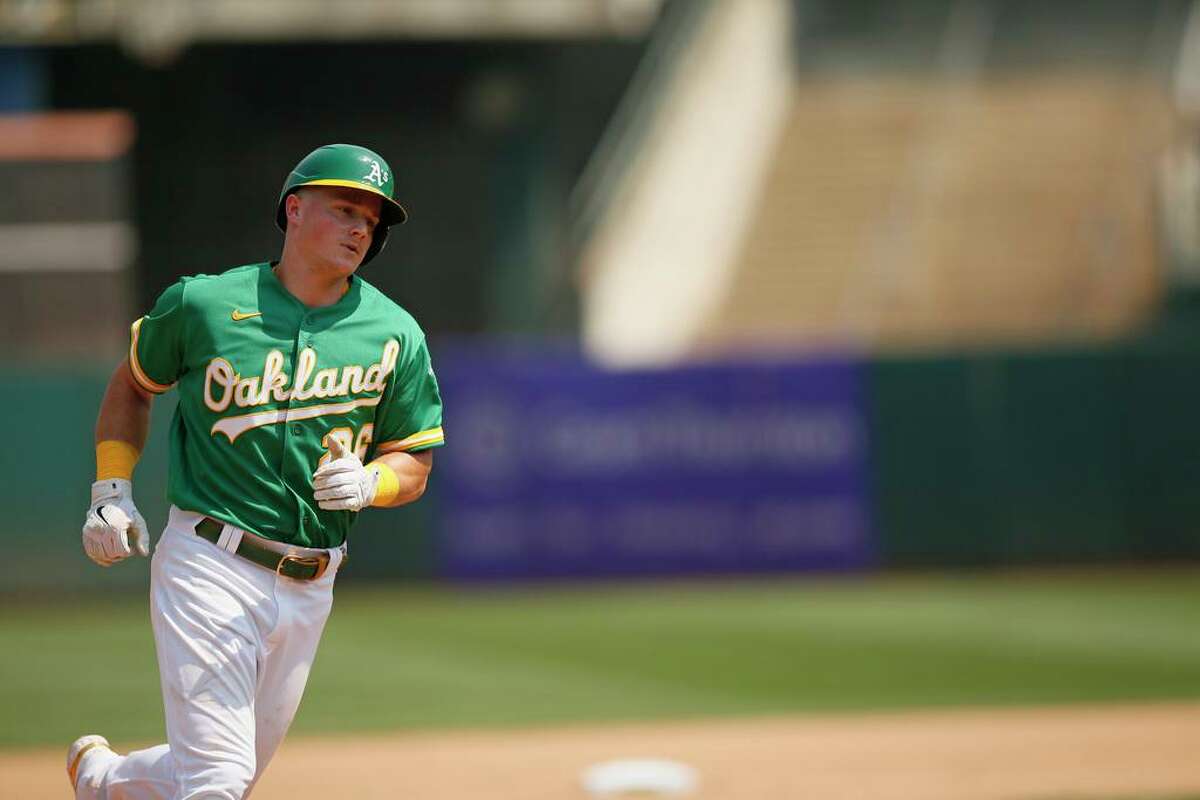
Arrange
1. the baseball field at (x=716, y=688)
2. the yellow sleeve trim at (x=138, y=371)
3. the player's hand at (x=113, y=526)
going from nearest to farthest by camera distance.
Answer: the player's hand at (x=113, y=526) → the yellow sleeve trim at (x=138, y=371) → the baseball field at (x=716, y=688)

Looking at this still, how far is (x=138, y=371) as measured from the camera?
4.88 m

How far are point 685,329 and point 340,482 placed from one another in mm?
17293

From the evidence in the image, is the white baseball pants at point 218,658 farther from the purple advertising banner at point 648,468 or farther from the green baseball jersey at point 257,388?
the purple advertising banner at point 648,468

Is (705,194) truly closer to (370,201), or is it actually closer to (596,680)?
(596,680)

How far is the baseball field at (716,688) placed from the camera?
307 inches

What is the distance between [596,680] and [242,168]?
35.4ft

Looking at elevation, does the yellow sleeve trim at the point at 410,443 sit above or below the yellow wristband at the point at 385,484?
above

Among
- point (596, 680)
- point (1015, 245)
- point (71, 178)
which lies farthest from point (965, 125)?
point (596, 680)

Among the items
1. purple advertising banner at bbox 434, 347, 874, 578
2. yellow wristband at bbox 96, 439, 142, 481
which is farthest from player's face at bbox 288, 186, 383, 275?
purple advertising banner at bbox 434, 347, 874, 578

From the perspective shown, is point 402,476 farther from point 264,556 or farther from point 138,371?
point 138,371

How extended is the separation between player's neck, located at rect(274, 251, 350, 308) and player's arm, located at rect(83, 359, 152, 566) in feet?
1.49

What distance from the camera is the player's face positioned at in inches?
190

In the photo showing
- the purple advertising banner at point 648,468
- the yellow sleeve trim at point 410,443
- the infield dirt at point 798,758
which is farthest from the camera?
the purple advertising banner at point 648,468

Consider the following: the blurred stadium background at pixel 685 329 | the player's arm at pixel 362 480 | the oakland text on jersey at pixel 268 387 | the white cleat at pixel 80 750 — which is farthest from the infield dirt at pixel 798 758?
the oakland text on jersey at pixel 268 387
